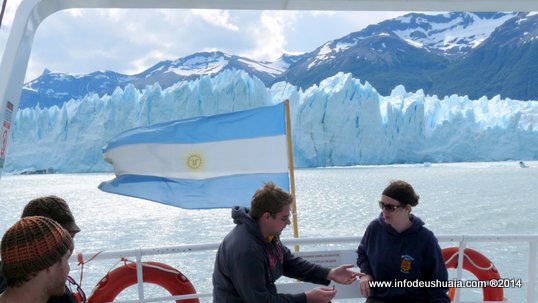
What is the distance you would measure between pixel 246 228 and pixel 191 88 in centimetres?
2752

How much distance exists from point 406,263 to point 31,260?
1503 mm

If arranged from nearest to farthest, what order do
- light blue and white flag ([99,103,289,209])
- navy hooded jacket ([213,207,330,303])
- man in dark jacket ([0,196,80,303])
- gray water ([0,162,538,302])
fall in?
man in dark jacket ([0,196,80,303]), navy hooded jacket ([213,207,330,303]), light blue and white flag ([99,103,289,209]), gray water ([0,162,538,302])

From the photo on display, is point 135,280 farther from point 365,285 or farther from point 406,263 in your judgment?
point 406,263

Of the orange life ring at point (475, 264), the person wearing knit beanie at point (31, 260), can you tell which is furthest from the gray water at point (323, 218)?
the person wearing knit beanie at point (31, 260)

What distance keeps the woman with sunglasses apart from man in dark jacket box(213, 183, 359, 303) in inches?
13.8

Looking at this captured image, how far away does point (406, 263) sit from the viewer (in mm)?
2018

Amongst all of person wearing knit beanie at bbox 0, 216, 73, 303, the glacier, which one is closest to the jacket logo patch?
person wearing knit beanie at bbox 0, 216, 73, 303

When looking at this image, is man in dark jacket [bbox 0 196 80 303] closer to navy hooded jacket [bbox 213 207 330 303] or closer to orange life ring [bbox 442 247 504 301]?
navy hooded jacket [bbox 213 207 330 303]

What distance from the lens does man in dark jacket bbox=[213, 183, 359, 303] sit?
63.8 inches

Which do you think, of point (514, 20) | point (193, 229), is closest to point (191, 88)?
point (193, 229)

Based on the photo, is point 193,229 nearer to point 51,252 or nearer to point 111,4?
point 111,4

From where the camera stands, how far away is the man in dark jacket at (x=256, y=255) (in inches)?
63.8

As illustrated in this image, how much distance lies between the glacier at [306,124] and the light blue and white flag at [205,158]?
25.4m

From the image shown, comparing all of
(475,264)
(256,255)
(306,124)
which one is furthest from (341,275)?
(306,124)
